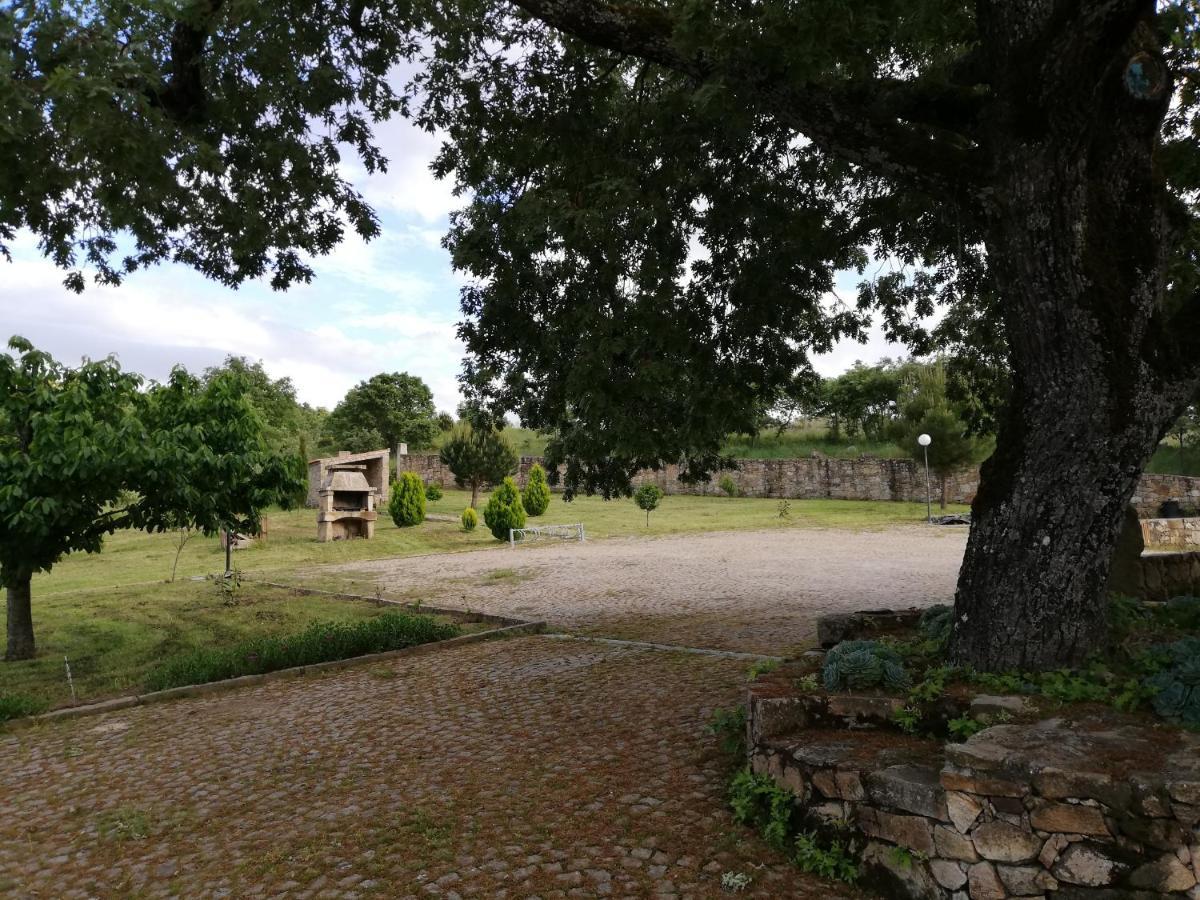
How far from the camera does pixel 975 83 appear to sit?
4.97 m

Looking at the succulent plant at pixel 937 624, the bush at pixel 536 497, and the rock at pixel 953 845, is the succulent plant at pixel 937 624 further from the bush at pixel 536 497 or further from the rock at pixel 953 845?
the bush at pixel 536 497

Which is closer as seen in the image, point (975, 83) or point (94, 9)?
→ point (975, 83)

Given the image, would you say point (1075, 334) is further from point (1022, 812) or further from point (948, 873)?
point (948, 873)

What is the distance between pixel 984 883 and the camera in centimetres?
333

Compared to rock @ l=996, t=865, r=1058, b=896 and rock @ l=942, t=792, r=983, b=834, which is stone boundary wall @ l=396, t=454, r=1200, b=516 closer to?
rock @ l=942, t=792, r=983, b=834

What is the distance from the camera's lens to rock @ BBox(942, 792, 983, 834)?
339cm

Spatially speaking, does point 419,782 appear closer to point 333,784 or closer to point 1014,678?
point 333,784

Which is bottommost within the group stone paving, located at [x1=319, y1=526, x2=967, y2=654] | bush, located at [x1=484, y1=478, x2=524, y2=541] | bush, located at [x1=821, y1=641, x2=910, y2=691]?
stone paving, located at [x1=319, y1=526, x2=967, y2=654]

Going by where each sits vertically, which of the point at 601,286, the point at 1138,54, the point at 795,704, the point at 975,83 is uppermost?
the point at 975,83

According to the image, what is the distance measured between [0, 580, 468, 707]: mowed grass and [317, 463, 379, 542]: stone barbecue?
325 inches

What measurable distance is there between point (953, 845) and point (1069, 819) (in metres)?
0.49

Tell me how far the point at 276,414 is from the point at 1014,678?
48819mm

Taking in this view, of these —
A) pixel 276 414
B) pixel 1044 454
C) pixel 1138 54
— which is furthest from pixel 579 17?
pixel 276 414

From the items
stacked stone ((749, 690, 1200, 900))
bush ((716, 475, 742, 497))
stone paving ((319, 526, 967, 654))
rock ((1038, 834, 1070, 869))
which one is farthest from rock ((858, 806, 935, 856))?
bush ((716, 475, 742, 497))
